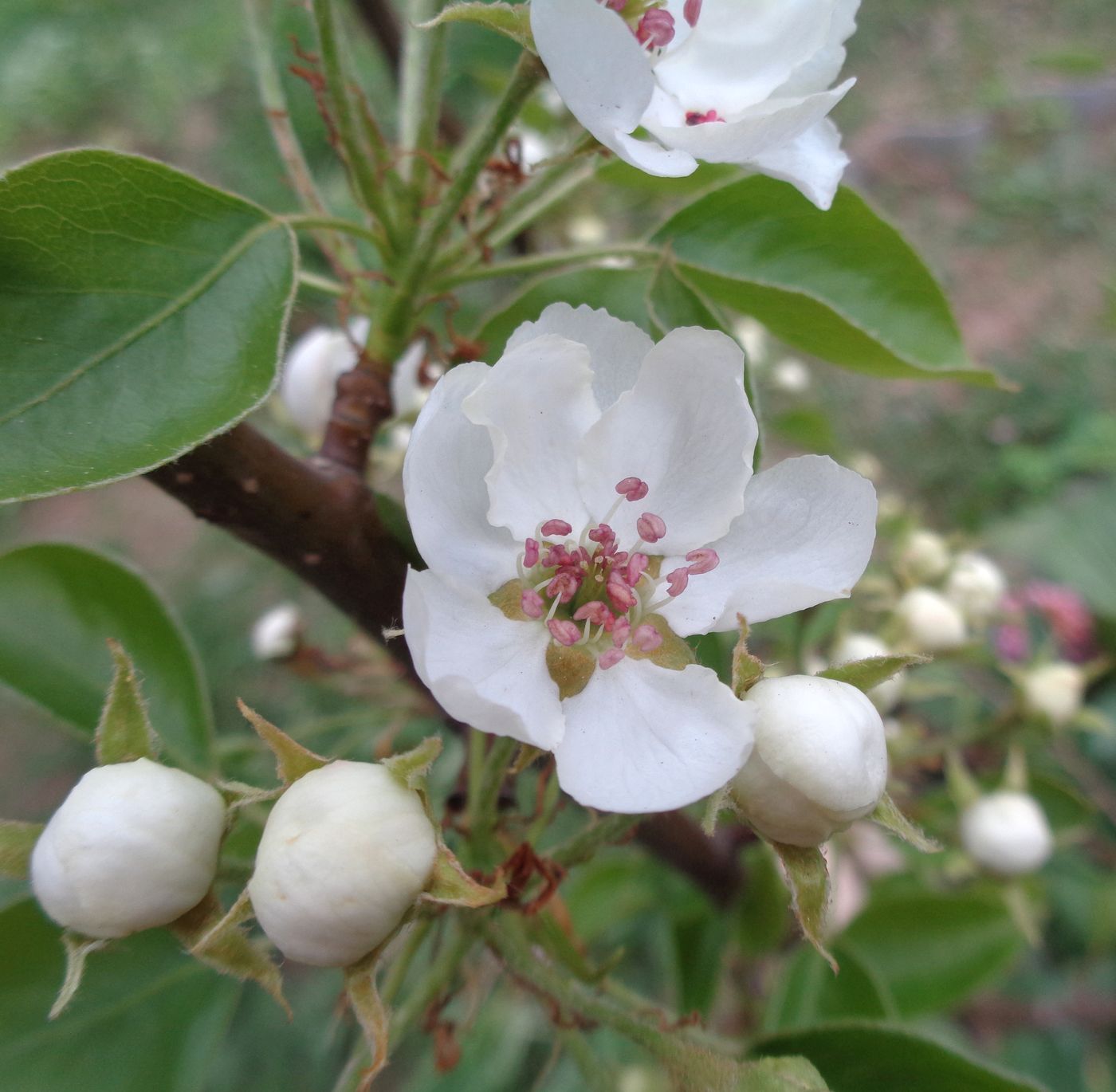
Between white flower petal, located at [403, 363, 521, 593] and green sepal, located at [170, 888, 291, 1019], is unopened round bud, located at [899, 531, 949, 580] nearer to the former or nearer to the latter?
white flower petal, located at [403, 363, 521, 593]

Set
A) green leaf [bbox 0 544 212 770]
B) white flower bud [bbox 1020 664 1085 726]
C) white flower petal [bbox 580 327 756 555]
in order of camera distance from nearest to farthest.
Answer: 1. white flower petal [bbox 580 327 756 555]
2. green leaf [bbox 0 544 212 770]
3. white flower bud [bbox 1020 664 1085 726]

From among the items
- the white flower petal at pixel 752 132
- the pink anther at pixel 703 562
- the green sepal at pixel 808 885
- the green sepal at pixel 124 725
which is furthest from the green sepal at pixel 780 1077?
the white flower petal at pixel 752 132

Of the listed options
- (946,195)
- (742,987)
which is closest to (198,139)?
(946,195)

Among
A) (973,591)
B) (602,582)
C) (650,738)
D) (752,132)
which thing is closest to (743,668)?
(650,738)

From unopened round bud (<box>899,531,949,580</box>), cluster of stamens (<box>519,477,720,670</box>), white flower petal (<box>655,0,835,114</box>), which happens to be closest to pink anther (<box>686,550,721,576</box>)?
cluster of stamens (<box>519,477,720,670</box>)

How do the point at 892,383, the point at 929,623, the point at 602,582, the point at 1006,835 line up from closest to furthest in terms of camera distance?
1. the point at 602,582
2. the point at 929,623
3. the point at 1006,835
4. the point at 892,383

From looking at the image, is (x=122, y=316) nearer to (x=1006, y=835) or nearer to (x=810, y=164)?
(x=810, y=164)

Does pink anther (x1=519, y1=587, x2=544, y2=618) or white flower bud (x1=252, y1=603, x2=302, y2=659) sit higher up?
pink anther (x1=519, y1=587, x2=544, y2=618)
